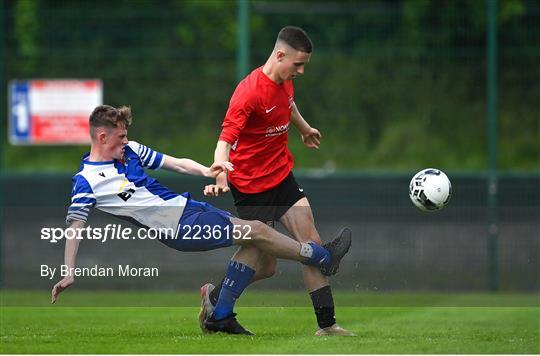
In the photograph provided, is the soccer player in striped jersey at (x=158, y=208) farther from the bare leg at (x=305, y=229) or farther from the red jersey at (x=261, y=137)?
the red jersey at (x=261, y=137)

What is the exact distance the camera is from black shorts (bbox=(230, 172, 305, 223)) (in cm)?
898

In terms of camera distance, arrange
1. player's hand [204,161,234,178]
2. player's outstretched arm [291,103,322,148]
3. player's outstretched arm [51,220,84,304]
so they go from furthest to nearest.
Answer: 1. player's outstretched arm [291,103,322,148]
2. player's hand [204,161,234,178]
3. player's outstretched arm [51,220,84,304]

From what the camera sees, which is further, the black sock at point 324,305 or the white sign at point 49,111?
the white sign at point 49,111

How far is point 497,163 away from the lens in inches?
643

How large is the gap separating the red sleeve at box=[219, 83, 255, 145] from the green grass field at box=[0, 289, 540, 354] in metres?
1.46

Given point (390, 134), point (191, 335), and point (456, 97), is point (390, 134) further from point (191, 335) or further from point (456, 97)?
point (191, 335)

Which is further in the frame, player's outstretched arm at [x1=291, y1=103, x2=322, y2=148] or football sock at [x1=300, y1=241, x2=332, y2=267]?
player's outstretched arm at [x1=291, y1=103, x2=322, y2=148]

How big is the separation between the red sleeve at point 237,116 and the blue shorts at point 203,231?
1.89 feet

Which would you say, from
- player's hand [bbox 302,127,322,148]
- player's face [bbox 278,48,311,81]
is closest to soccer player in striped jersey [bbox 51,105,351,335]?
player's face [bbox 278,48,311,81]

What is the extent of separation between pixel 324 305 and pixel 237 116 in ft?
5.04

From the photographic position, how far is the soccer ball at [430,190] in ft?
29.9

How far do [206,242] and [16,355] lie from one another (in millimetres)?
1698

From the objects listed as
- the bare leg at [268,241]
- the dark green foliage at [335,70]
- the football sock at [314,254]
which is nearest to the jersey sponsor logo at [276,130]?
the bare leg at [268,241]

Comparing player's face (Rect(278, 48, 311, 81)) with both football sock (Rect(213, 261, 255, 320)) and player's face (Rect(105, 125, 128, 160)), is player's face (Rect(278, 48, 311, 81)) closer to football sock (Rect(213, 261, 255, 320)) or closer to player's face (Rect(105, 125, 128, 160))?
player's face (Rect(105, 125, 128, 160))
